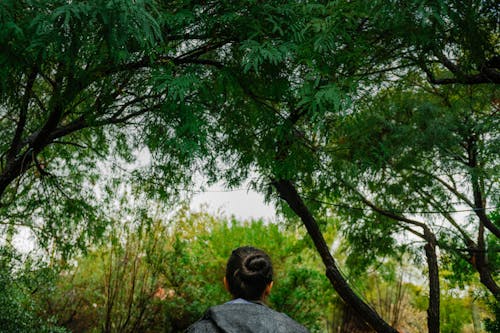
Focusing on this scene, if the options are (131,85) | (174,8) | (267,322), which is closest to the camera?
(267,322)

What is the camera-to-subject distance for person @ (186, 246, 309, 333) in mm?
1956

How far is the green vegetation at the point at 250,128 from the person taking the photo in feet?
10.4

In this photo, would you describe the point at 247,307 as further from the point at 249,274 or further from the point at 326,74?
the point at 326,74

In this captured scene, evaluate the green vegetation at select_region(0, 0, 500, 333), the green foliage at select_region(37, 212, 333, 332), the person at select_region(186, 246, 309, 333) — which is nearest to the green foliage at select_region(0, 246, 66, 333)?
the green vegetation at select_region(0, 0, 500, 333)

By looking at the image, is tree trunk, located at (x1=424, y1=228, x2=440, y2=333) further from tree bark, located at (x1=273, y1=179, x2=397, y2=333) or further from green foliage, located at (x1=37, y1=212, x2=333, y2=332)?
green foliage, located at (x1=37, y1=212, x2=333, y2=332)

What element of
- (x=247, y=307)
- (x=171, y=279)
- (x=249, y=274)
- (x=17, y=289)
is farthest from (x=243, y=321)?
(x=171, y=279)

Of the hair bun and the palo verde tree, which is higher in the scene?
the palo verde tree

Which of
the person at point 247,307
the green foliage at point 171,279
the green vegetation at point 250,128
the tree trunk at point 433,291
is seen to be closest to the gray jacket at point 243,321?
the person at point 247,307

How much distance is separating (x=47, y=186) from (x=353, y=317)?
8.82 m

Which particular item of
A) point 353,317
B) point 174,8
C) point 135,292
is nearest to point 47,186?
point 135,292

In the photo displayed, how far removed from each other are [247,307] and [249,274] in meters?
0.14

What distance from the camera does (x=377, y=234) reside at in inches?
289

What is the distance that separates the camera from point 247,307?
2.01 metres

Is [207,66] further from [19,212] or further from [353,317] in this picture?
[353,317]
